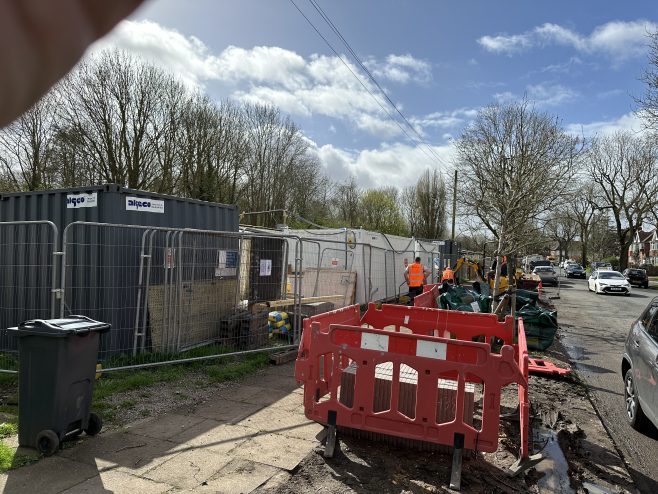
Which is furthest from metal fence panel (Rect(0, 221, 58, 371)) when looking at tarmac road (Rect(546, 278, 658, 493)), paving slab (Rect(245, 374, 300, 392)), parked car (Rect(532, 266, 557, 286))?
parked car (Rect(532, 266, 557, 286))

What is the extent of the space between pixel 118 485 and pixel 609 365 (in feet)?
29.5

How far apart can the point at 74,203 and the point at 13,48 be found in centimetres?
757

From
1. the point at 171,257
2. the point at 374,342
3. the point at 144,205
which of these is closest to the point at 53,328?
the point at 374,342

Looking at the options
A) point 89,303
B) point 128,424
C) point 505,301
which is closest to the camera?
point 128,424

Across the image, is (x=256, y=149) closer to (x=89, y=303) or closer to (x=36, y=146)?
(x=36, y=146)

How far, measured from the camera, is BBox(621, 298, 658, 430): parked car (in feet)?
16.3

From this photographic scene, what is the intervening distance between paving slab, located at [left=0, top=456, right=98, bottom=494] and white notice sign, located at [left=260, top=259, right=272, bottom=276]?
5243 mm

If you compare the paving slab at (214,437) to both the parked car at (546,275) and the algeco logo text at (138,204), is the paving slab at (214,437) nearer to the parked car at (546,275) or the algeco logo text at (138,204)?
the algeco logo text at (138,204)

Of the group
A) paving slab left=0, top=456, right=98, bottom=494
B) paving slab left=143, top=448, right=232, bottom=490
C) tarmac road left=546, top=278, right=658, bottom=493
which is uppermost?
paving slab left=0, top=456, right=98, bottom=494

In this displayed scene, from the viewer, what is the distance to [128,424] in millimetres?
5078

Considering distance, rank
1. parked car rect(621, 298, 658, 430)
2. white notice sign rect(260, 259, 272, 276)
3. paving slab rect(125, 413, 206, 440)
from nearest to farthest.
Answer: paving slab rect(125, 413, 206, 440) < parked car rect(621, 298, 658, 430) < white notice sign rect(260, 259, 272, 276)

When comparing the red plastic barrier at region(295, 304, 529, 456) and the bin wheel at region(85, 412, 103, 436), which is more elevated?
the red plastic barrier at region(295, 304, 529, 456)

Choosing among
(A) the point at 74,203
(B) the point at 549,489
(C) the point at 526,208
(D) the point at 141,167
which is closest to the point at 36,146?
(D) the point at 141,167

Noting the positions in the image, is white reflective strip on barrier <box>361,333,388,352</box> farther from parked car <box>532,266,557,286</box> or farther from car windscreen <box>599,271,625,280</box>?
parked car <box>532,266,557,286</box>
